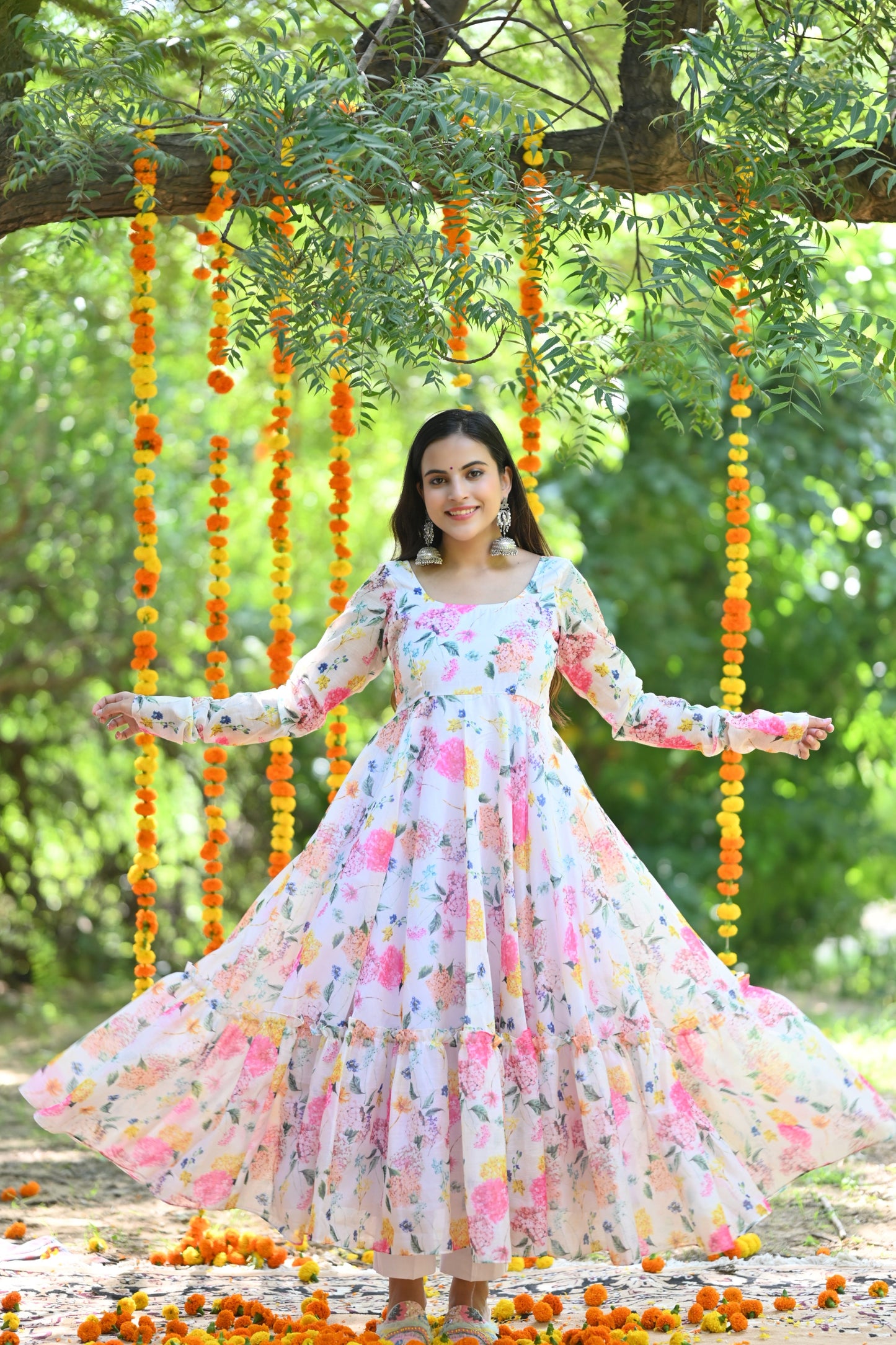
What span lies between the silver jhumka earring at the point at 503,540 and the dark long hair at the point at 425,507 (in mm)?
43

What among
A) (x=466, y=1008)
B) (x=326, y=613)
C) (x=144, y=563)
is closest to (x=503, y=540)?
(x=466, y=1008)

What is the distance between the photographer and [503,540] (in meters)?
2.53

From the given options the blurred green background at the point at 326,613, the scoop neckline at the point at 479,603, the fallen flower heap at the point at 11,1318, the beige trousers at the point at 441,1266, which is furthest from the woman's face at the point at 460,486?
the blurred green background at the point at 326,613

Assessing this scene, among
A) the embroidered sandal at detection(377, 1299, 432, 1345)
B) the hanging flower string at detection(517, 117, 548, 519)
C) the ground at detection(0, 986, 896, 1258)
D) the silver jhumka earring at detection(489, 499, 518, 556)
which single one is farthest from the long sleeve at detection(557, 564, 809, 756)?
the ground at detection(0, 986, 896, 1258)

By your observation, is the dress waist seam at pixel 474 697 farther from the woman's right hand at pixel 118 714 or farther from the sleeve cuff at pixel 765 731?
the woman's right hand at pixel 118 714

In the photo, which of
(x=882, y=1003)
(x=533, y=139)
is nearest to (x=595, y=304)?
(x=533, y=139)

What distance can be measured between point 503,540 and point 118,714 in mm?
778

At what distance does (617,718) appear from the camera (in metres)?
2.59

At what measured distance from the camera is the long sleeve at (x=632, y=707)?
2541 millimetres

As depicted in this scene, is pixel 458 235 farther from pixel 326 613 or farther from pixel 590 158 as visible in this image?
pixel 326 613

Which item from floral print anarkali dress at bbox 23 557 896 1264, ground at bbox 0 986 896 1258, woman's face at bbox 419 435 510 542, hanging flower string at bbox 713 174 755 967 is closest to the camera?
floral print anarkali dress at bbox 23 557 896 1264

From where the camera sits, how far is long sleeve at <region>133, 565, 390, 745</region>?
2520 mm

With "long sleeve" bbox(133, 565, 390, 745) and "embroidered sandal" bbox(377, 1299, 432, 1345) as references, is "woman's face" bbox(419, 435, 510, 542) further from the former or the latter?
"embroidered sandal" bbox(377, 1299, 432, 1345)

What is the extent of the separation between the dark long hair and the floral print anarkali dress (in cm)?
8
